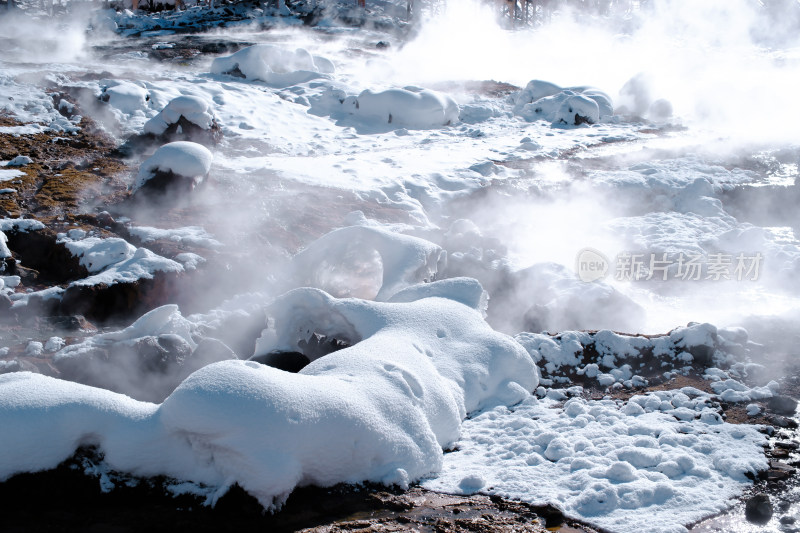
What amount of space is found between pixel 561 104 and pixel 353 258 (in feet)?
27.2

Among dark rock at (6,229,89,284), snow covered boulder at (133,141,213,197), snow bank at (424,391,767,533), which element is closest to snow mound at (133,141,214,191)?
snow covered boulder at (133,141,213,197)

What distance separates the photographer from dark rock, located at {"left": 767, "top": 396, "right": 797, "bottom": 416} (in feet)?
13.5

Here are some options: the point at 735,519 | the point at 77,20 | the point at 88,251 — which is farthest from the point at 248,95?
the point at 77,20

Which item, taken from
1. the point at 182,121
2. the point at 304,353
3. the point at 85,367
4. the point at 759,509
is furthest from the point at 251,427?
the point at 182,121

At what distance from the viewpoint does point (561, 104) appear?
13078 millimetres

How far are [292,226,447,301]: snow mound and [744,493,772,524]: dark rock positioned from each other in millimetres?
3120

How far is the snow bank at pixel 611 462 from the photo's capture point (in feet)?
10.5

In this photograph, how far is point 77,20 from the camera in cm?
1938

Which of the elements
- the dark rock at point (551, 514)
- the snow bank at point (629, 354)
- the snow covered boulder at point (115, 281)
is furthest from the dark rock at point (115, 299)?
the dark rock at point (551, 514)

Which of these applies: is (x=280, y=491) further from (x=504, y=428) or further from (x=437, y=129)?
(x=437, y=129)

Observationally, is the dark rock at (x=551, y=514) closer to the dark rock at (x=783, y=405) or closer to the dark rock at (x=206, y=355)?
the dark rock at (x=783, y=405)

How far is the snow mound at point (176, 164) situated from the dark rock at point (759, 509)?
6.15 m

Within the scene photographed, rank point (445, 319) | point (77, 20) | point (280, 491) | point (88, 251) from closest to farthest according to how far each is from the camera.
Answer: point (280, 491), point (445, 319), point (88, 251), point (77, 20)

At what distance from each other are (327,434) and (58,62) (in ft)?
39.4
